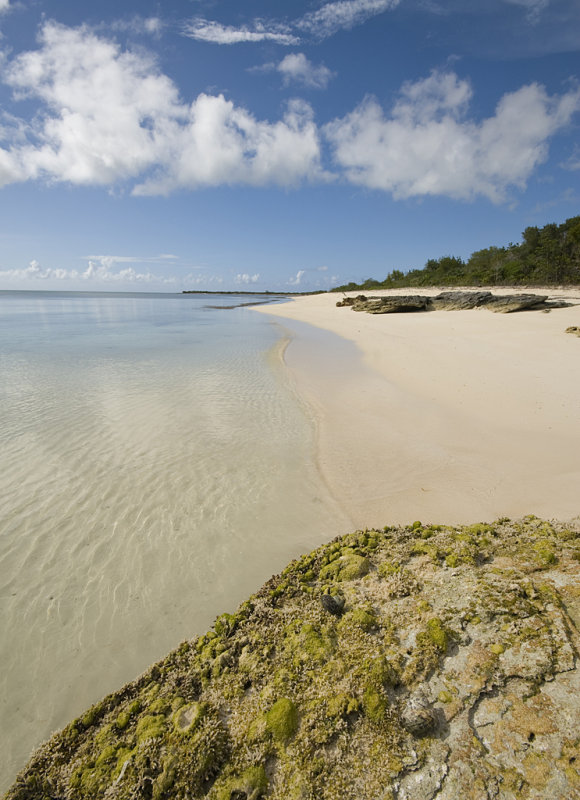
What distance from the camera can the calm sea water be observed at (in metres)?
2.87

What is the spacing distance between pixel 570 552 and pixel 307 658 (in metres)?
2.00

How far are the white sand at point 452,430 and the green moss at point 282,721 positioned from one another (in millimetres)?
2565

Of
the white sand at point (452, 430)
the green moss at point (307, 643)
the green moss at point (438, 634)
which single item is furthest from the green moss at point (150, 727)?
the white sand at point (452, 430)

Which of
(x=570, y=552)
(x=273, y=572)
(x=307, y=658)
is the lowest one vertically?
(x=273, y=572)

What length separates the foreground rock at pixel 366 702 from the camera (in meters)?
1.62

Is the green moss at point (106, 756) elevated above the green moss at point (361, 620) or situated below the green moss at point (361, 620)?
below

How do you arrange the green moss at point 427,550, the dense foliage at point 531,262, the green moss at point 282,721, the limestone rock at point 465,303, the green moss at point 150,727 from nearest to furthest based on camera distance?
1. the green moss at point 282,721
2. the green moss at point 150,727
3. the green moss at point 427,550
4. the limestone rock at point 465,303
5. the dense foliage at point 531,262

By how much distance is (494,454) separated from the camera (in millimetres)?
5645

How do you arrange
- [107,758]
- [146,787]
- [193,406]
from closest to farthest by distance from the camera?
[146,787] < [107,758] < [193,406]

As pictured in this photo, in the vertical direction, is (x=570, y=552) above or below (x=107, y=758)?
above

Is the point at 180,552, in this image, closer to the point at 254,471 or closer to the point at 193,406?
the point at 254,471

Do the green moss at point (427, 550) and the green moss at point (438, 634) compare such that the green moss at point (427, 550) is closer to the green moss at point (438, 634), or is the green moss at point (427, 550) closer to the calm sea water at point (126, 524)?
the green moss at point (438, 634)

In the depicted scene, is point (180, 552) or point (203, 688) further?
point (180, 552)

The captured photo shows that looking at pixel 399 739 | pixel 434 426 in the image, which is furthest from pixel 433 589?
pixel 434 426
